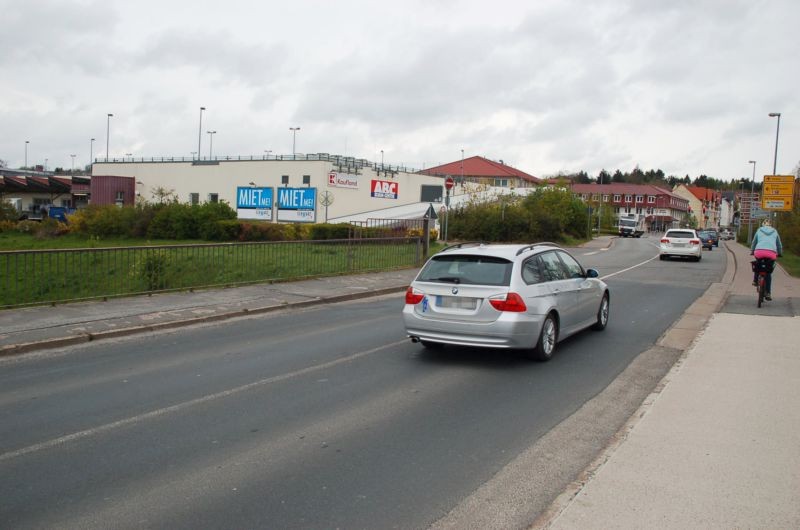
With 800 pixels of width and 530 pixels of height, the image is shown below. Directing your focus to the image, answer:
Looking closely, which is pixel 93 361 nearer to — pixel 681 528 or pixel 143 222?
pixel 681 528

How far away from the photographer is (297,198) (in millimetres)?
47562

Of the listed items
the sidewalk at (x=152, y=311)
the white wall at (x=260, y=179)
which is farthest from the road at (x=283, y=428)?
the white wall at (x=260, y=179)

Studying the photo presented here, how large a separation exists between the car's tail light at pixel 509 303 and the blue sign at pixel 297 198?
3951cm

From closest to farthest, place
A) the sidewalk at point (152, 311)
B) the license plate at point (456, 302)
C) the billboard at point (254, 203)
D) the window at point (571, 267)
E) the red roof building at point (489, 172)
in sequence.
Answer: the license plate at point (456, 302), the sidewalk at point (152, 311), the window at point (571, 267), the billboard at point (254, 203), the red roof building at point (489, 172)

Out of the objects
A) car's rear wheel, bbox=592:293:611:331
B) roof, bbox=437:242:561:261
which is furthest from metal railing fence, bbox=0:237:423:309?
car's rear wheel, bbox=592:293:611:331

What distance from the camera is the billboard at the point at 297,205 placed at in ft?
154

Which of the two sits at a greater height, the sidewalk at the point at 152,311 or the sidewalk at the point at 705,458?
the sidewalk at the point at 705,458

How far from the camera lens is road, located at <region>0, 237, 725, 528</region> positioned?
4250mm

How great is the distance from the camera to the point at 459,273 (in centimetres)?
867

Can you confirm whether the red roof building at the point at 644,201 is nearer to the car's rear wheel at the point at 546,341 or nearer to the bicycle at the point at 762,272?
the bicycle at the point at 762,272

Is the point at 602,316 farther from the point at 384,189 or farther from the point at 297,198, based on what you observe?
the point at 384,189

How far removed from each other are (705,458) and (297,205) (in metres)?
43.9

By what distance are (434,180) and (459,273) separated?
52728 mm

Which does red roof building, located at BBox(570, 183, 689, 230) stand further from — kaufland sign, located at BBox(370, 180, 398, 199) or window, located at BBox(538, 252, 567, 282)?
window, located at BBox(538, 252, 567, 282)
